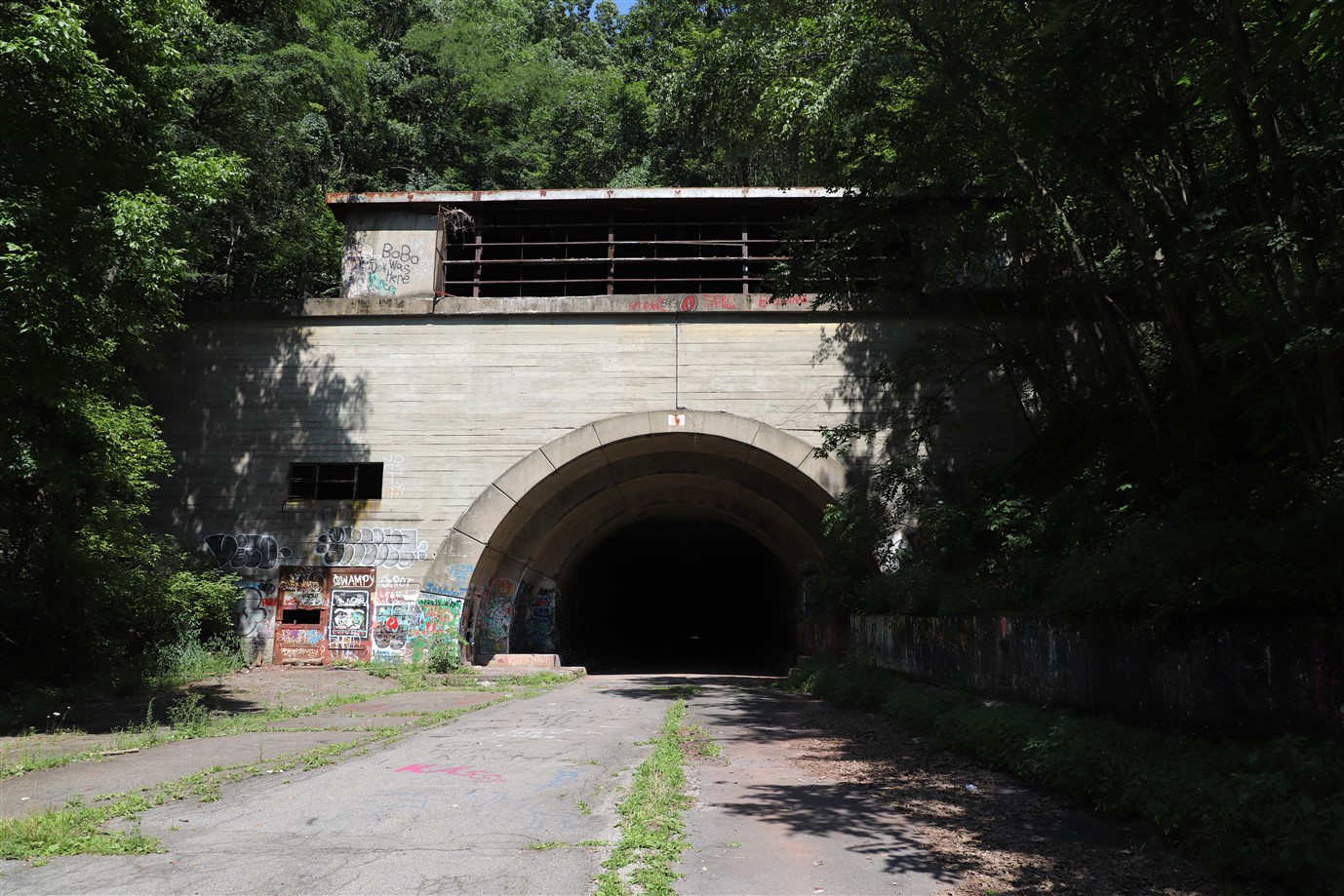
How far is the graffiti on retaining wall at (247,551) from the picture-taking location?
1758 centimetres

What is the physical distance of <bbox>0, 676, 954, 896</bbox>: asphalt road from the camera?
420cm

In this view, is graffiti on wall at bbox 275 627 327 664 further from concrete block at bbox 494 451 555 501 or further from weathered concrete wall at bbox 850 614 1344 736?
weathered concrete wall at bbox 850 614 1344 736

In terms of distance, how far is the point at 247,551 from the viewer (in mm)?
17656

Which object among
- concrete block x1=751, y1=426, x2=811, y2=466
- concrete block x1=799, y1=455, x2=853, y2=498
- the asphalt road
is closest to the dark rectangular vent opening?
concrete block x1=751, y1=426, x2=811, y2=466

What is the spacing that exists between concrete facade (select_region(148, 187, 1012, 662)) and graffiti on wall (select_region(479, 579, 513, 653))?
269mm

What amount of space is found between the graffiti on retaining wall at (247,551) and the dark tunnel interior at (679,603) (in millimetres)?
7337

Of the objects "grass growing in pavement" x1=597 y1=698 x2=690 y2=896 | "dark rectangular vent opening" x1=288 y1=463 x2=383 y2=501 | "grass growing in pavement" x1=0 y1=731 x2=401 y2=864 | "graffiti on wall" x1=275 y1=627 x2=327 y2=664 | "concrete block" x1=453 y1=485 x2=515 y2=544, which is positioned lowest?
"grass growing in pavement" x1=0 y1=731 x2=401 y2=864

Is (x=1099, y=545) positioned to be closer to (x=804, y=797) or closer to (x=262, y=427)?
(x=804, y=797)

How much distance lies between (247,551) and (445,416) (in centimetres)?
463

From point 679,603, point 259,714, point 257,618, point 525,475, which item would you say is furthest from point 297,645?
point 679,603

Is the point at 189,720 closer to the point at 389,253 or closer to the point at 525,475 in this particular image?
the point at 525,475

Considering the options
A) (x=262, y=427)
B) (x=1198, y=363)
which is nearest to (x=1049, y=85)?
(x=1198, y=363)

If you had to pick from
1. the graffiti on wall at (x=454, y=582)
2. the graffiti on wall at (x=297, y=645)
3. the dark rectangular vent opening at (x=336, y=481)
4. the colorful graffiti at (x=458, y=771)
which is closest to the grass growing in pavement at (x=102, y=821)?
the colorful graffiti at (x=458, y=771)

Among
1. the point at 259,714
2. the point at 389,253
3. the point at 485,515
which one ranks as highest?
the point at 389,253
